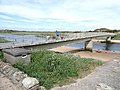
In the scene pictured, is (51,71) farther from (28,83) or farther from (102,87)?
(102,87)

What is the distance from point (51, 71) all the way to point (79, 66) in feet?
8.92

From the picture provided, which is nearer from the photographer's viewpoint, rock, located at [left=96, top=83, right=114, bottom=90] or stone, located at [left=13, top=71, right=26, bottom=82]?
stone, located at [left=13, top=71, right=26, bottom=82]

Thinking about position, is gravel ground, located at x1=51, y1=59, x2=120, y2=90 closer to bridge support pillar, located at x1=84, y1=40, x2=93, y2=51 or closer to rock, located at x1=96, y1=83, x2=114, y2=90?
rock, located at x1=96, y1=83, x2=114, y2=90

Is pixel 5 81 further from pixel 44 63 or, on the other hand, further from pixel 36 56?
pixel 36 56

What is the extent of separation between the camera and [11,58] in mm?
10359

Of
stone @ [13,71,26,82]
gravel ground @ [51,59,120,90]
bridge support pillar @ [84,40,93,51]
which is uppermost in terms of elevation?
stone @ [13,71,26,82]

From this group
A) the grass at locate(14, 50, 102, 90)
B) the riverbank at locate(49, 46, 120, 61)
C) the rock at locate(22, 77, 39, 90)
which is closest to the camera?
the rock at locate(22, 77, 39, 90)

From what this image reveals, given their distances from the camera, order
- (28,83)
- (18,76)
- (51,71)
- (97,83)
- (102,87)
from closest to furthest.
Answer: (28,83)
(18,76)
(102,87)
(97,83)
(51,71)

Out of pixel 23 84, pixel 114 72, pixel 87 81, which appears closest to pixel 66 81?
pixel 87 81

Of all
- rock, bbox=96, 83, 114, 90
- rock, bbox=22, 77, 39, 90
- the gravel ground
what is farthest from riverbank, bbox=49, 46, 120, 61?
rock, bbox=22, 77, 39, 90

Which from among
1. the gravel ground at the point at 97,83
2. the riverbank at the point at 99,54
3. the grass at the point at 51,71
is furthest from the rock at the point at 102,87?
the riverbank at the point at 99,54

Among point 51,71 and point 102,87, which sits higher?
point 51,71

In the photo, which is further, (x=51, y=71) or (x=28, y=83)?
(x=51, y=71)

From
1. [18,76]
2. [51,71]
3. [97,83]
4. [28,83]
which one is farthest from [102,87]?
[18,76]
